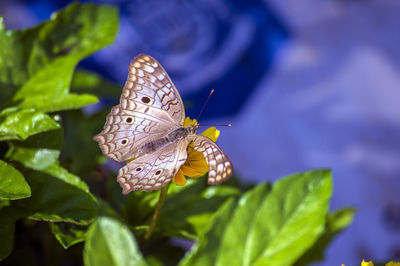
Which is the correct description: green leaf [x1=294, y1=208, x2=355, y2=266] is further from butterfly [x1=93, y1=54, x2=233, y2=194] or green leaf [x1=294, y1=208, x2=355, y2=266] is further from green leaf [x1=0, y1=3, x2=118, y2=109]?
green leaf [x1=0, y1=3, x2=118, y2=109]

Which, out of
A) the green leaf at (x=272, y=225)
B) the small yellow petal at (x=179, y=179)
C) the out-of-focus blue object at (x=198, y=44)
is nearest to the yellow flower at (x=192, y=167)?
the small yellow petal at (x=179, y=179)

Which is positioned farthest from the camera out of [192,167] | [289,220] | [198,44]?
[198,44]

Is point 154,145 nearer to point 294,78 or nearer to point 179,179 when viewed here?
point 179,179

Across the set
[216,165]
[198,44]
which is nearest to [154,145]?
[216,165]

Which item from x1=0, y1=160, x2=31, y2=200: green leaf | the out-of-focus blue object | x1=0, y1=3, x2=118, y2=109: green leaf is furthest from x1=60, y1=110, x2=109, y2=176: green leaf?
the out-of-focus blue object

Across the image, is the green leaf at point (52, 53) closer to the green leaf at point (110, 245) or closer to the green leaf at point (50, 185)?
the green leaf at point (50, 185)

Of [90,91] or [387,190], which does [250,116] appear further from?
[90,91]

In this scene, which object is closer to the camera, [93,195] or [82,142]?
[93,195]
